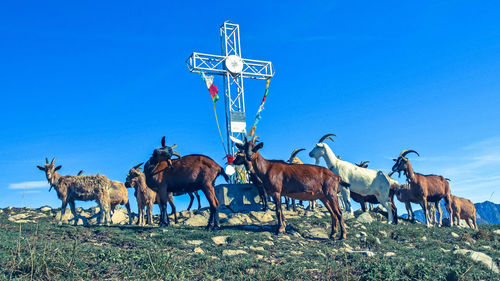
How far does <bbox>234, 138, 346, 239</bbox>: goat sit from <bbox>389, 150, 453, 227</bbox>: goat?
752 cm

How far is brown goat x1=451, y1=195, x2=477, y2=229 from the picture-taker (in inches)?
909

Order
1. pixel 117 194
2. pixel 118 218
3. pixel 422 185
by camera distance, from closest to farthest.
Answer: pixel 118 218 < pixel 117 194 < pixel 422 185

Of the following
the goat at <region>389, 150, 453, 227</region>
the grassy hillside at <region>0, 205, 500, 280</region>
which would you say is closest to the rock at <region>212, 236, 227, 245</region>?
the grassy hillside at <region>0, 205, 500, 280</region>

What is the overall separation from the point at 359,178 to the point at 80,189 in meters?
12.2

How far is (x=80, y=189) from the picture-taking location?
17234 mm

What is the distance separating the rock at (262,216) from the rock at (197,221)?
2.03 m

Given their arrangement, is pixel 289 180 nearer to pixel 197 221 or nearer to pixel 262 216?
pixel 262 216

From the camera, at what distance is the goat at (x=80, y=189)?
17234 mm

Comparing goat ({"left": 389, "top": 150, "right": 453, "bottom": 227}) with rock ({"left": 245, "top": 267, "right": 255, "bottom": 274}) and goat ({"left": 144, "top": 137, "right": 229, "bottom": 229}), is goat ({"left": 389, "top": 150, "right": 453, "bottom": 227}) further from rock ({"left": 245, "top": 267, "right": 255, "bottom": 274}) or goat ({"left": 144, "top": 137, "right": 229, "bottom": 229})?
rock ({"left": 245, "top": 267, "right": 255, "bottom": 274})

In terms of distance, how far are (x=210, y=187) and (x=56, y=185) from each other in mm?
7734

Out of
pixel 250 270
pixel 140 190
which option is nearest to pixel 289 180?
pixel 250 270

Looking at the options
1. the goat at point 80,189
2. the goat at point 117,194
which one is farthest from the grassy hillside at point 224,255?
the goat at point 117,194

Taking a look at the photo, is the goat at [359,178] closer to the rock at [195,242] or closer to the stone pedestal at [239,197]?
the stone pedestal at [239,197]

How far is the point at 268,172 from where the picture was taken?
13.6m
